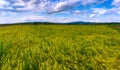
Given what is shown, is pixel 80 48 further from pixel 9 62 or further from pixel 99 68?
pixel 9 62

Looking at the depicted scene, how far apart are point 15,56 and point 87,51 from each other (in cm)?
145

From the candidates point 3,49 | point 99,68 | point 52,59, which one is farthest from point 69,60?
point 3,49

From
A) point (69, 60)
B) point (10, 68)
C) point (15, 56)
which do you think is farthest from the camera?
point (15, 56)

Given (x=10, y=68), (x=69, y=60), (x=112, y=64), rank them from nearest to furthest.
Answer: (x=10, y=68), (x=112, y=64), (x=69, y=60)

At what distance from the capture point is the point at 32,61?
3.58 metres

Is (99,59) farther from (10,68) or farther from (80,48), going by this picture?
(10,68)

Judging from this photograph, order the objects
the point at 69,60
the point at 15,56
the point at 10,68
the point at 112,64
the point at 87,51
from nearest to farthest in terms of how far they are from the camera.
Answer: the point at 10,68 < the point at 112,64 < the point at 69,60 < the point at 15,56 < the point at 87,51

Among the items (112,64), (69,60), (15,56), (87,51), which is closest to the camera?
(112,64)

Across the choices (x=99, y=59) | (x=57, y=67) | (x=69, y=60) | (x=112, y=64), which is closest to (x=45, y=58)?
(x=69, y=60)

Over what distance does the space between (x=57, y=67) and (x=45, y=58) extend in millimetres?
724

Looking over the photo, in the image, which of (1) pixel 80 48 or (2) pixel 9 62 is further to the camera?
(1) pixel 80 48

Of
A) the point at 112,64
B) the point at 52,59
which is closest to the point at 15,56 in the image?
the point at 52,59

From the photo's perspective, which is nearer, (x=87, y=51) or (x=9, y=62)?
(x=9, y=62)

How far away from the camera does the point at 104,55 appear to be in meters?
4.08
